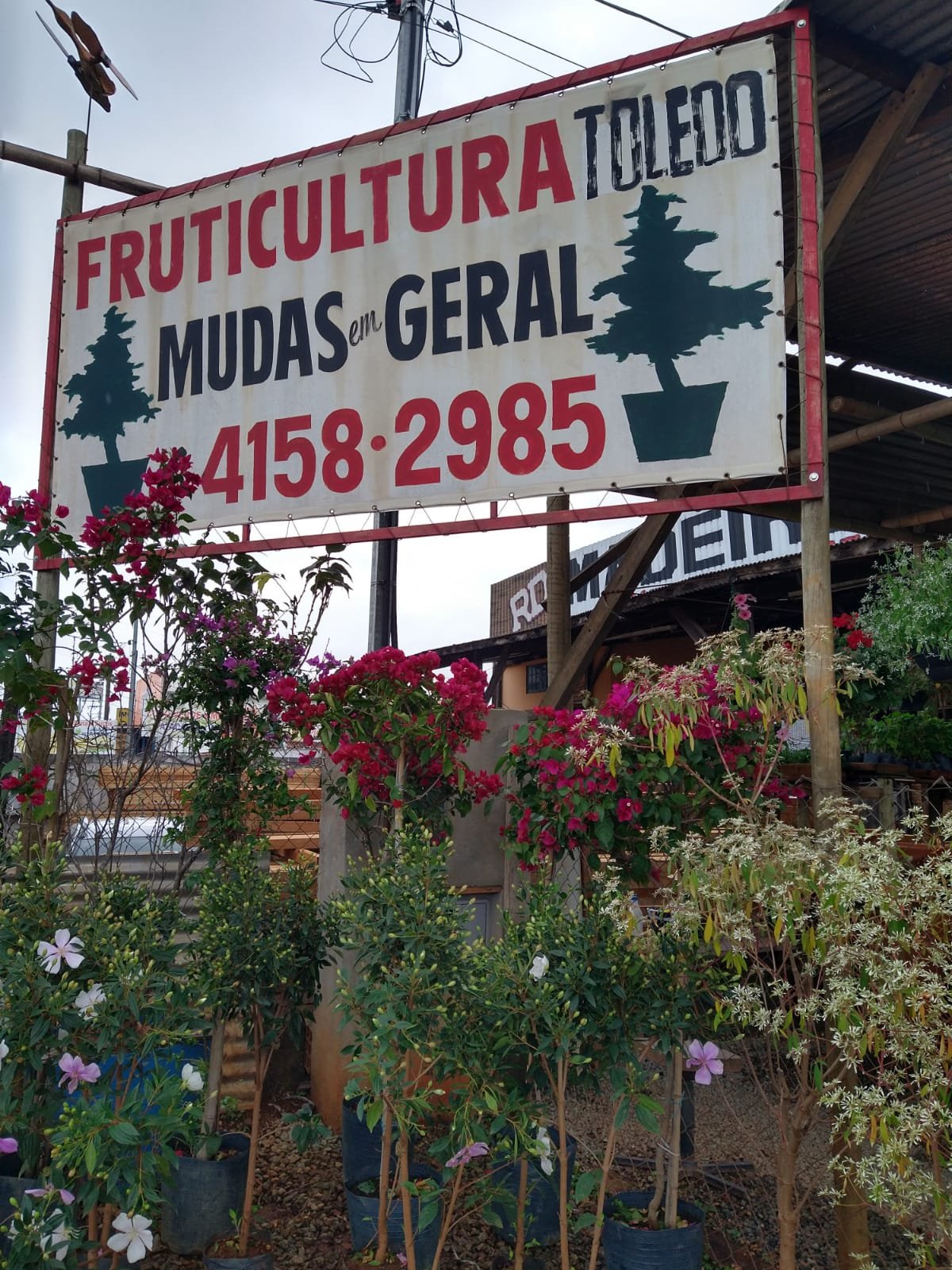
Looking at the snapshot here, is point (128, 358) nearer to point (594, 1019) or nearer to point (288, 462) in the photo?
point (288, 462)

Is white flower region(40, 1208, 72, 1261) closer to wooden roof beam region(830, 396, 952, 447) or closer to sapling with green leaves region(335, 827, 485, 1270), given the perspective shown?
sapling with green leaves region(335, 827, 485, 1270)

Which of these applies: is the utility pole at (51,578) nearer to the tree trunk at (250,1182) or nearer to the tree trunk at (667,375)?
the tree trunk at (250,1182)

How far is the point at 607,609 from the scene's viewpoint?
8.36 m

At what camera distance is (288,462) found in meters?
5.66

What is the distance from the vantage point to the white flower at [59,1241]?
303 cm

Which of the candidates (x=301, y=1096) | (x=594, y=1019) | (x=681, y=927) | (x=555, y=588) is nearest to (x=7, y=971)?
(x=594, y=1019)

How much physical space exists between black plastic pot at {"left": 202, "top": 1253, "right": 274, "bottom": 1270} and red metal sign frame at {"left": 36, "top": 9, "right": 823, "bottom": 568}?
123 inches

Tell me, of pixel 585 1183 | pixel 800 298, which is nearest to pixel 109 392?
pixel 800 298

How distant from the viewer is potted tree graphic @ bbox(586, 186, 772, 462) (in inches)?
A: 180

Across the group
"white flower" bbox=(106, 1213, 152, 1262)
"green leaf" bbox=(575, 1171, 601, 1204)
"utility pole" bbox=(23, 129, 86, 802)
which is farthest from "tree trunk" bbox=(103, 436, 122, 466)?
"green leaf" bbox=(575, 1171, 601, 1204)

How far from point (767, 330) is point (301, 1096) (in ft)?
15.1

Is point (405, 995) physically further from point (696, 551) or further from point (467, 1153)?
point (696, 551)

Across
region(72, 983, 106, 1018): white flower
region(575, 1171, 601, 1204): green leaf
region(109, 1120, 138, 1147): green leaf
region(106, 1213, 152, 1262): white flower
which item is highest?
region(72, 983, 106, 1018): white flower

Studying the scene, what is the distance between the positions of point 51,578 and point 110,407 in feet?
3.60
